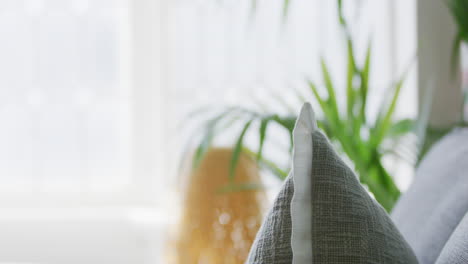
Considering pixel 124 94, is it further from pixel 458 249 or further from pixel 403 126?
pixel 458 249

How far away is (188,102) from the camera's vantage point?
279 cm

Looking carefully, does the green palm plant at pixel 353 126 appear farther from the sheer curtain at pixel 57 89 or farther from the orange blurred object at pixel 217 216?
the sheer curtain at pixel 57 89

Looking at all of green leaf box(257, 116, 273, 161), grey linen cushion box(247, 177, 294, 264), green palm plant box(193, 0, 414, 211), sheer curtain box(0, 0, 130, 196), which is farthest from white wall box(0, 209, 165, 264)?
grey linen cushion box(247, 177, 294, 264)

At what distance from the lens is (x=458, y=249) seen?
61cm

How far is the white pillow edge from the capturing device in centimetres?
56

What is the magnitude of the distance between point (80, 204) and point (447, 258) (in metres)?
2.36

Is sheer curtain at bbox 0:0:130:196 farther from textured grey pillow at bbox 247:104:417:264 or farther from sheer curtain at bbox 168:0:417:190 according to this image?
textured grey pillow at bbox 247:104:417:264

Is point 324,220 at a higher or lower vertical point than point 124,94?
higher

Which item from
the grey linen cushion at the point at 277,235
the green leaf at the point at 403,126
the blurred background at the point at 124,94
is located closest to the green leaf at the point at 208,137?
the green leaf at the point at 403,126

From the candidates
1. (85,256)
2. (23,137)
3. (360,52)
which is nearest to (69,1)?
(23,137)

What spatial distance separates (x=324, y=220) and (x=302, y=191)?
0.03 meters

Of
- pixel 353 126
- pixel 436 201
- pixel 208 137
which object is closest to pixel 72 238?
pixel 208 137

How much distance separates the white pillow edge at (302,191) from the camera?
0.56 meters

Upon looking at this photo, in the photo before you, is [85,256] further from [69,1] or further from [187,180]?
[69,1]
